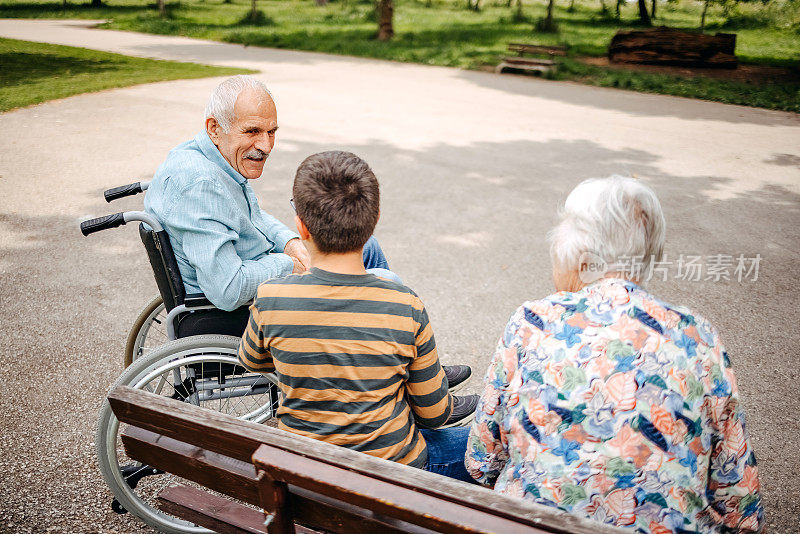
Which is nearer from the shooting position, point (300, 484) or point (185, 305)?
point (300, 484)

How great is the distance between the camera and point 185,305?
7.04 feet

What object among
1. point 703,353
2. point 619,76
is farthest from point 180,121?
point 619,76

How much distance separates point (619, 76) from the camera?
12.2 meters

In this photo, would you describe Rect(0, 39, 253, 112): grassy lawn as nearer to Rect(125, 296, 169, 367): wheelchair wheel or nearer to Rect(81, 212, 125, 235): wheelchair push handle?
Rect(125, 296, 169, 367): wheelchair wheel

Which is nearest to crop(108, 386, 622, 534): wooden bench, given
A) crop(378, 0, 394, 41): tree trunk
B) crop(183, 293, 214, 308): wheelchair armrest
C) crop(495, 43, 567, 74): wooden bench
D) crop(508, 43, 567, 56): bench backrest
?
crop(183, 293, 214, 308): wheelchair armrest

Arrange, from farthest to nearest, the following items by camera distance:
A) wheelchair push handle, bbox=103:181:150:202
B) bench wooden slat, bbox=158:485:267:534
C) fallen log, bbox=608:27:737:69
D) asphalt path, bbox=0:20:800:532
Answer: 1. fallen log, bbox=608:27:737:69
2. asphalt path, bbox=0:20:800:532
3. wheelchair push handle, bbox=103:181:150:202
4. bench wooden slat, bbox=158:485:267:534

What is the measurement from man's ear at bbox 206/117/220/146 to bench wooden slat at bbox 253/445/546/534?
1425 millimetres

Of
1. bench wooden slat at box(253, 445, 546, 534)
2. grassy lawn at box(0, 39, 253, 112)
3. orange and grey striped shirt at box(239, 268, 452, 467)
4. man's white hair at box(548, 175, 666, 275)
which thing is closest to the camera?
bench wooden slat at box(253, 445, 546, 534)

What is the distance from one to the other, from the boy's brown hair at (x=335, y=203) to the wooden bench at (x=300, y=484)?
523mm

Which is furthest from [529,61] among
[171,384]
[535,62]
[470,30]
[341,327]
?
[341,327]

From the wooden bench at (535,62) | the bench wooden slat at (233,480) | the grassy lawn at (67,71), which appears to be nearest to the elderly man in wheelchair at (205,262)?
the bench wooden slat at (233,480)

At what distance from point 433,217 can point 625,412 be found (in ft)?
12.7

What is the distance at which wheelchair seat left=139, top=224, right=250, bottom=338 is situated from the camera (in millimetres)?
2137

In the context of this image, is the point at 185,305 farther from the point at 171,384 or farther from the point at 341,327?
the point at 341,327
